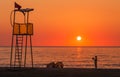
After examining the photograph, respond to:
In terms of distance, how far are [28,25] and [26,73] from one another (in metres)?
4.37

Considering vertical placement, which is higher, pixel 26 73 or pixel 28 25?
pixel 28 25

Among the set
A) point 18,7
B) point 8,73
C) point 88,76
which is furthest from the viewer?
point 18,7

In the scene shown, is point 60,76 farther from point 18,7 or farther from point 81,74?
point 18,7

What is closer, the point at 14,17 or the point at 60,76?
the point at 60,76

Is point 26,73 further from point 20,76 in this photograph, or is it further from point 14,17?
point 14,17

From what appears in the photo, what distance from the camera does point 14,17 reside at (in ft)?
101

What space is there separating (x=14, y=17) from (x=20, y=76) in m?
5.71

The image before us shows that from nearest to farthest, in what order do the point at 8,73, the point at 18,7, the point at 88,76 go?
the point at 88,76, the point at 8,73, the point at 18,7

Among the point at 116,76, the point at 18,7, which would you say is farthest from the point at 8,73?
the point at 116,76

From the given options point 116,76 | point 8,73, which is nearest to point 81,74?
point 116,76

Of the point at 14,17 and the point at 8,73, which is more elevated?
the point at 14,17

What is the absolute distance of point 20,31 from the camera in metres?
31.2

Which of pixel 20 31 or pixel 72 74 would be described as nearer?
pixel 72 74

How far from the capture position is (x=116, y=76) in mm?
26438
